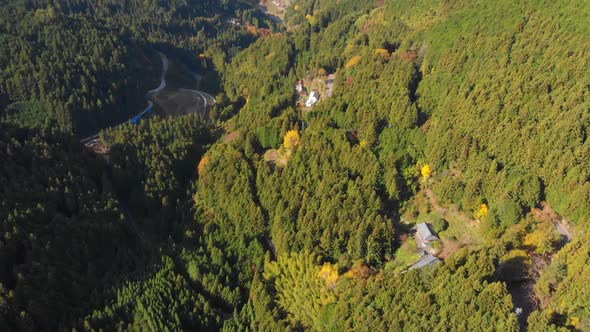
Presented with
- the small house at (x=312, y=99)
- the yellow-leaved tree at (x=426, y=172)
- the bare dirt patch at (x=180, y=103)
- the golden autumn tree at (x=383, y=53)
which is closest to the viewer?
the yellow-leaved tree at (x=426, y=172)

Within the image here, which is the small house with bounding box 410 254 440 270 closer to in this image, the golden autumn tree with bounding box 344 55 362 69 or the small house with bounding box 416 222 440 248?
the small house with bounding box 416 222 440 248

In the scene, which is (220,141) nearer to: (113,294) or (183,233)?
(183,233)

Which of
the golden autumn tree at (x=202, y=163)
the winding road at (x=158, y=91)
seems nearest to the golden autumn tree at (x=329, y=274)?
the golden autumn tree at (x=202, y=163)

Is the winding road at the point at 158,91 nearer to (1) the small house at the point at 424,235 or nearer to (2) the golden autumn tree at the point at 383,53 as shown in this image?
(2) the golden autumn tree at the point at 383,53

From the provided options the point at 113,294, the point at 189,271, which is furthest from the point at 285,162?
the point at 113,294

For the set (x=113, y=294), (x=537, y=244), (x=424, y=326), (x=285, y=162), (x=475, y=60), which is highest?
(x=475, y=60)

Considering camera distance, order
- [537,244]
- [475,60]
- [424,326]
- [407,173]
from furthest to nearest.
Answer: [475,60] → [407,173] → [537,244] → [424,326]
